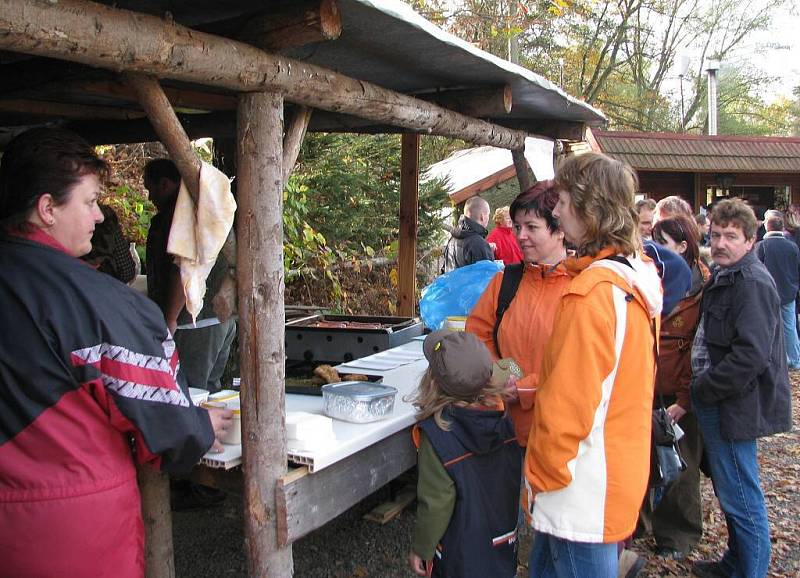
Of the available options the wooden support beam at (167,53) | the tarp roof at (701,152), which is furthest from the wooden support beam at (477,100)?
the tarp roof at (701,152)

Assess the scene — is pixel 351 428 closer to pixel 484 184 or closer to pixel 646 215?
pixel 646 215

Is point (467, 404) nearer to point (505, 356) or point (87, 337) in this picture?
point (505, 356)

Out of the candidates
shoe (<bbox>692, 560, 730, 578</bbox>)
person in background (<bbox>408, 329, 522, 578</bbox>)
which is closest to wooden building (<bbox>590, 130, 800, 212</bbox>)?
shoe (<bbox>692, 560, 730, 578</bbox>)

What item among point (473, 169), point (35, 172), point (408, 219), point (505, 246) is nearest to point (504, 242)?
point (505, 246)

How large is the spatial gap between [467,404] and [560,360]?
0.63m

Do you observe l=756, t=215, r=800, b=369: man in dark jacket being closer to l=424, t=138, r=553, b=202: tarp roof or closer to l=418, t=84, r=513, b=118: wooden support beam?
l=424, t=138, r=553, b=202: tarp roof

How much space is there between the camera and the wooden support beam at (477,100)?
4.20 m

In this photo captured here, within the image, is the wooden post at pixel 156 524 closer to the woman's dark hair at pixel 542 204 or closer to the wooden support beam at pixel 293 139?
the wooden support beam at pixel 293 139

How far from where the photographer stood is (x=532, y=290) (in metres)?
3.14

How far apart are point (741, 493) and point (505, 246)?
5.07 m

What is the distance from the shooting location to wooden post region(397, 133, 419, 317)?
640cm

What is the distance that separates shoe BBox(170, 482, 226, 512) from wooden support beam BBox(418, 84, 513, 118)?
9.96 feet

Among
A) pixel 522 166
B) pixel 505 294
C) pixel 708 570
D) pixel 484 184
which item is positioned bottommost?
pixel 708 570

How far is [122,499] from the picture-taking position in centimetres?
202
